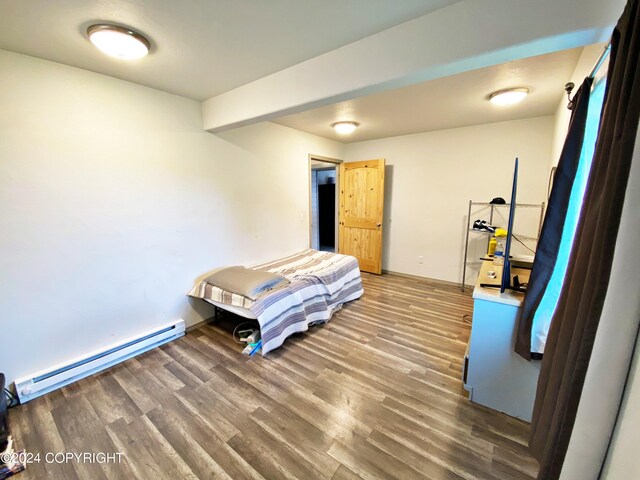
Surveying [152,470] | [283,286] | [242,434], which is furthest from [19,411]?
[283,286]

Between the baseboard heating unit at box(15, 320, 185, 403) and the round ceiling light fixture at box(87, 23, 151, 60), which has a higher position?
the round ceiling light fixture at box(87, 23, 151, 60)

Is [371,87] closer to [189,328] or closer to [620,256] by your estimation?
[620,256]

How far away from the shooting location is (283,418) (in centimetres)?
175

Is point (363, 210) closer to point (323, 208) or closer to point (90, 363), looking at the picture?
point (323, 208)

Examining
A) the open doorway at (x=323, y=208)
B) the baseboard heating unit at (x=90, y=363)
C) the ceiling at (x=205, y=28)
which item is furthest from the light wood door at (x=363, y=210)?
the baseboard heating unit at (x=90, y=363)

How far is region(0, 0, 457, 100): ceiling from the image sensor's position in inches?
53.2

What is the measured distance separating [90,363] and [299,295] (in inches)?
72.6

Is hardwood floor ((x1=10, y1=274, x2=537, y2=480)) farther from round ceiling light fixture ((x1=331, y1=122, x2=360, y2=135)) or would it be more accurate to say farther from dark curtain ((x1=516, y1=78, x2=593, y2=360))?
round ceiling light fixture ((x1=331, y1=122, x2=360, y2=135))

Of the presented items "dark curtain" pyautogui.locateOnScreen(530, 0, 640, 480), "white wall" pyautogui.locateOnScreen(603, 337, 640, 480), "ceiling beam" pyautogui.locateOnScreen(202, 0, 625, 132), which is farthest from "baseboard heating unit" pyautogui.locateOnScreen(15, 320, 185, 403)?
"white wall" pyautogui.locateOnScreen(603, 337, 640, 480)

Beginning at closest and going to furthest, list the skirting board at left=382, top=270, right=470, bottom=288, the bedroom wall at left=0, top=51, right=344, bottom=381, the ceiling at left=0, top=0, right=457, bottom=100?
1. the ceiling at left=0, top=0, right=457, bottom=100
2. the bedroom wall at left=0, top=51, right=344, bottom=381
3. the skirting board at left=382, top=270, right=470, bottom=288

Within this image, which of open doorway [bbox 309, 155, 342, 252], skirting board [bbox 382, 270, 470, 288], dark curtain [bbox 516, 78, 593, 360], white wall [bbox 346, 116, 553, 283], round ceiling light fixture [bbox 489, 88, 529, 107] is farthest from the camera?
open doorway [bbox 309, 155, 342, 252]

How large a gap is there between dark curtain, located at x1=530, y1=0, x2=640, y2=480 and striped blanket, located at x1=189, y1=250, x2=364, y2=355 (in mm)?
1979

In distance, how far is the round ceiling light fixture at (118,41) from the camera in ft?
4.94

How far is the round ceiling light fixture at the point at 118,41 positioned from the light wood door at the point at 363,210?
3.58 metres
